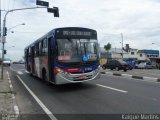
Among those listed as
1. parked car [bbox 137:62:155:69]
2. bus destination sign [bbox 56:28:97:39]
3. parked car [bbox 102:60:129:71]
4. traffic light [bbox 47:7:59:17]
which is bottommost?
parked car [bbox 137:62:155:69]

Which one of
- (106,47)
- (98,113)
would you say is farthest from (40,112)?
(106,47)

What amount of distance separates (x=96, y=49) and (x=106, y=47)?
82903mm

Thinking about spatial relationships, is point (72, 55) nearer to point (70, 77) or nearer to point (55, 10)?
point (70, 77)

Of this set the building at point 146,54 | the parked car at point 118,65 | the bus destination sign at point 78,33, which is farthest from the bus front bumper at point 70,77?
the building at point 146,54

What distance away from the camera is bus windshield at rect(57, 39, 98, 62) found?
14.7m

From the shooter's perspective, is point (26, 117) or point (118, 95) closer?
point (26, 117)

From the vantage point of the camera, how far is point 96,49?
1589cm

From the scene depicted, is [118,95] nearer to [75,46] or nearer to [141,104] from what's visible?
[141,104]

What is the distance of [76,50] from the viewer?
14969mm

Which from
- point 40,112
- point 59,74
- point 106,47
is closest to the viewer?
point 40,112

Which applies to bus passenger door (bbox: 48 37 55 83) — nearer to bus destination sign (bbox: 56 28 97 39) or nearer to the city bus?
the city bus

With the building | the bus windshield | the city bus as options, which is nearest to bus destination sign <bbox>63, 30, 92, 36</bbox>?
the city bus

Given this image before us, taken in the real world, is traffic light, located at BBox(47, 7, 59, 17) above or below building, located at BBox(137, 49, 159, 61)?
above

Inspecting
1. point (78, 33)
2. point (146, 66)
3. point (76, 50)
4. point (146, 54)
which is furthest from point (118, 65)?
point (146, 54)
